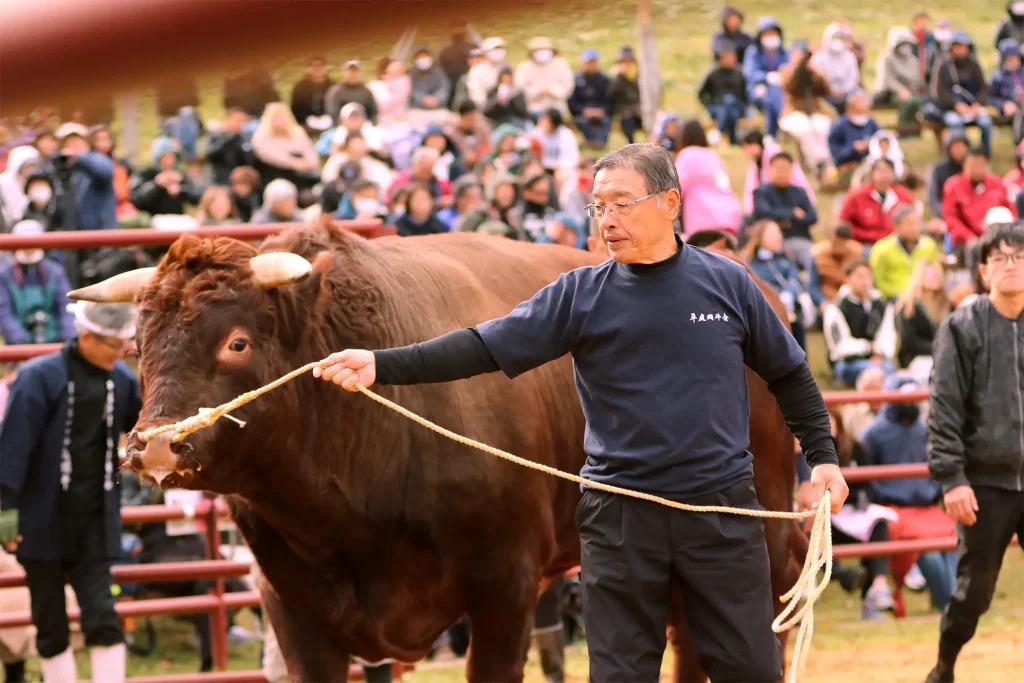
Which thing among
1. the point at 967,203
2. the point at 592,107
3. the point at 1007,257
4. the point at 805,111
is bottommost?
the point at 967,203

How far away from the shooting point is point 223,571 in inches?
262

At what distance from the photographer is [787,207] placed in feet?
44.1

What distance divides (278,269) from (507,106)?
989 cm

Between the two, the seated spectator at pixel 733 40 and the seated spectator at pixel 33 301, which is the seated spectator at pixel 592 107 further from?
the seated spectator at pixel 33 301

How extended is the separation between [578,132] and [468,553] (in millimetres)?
11279

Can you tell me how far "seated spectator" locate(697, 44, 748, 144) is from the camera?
16.9 metres

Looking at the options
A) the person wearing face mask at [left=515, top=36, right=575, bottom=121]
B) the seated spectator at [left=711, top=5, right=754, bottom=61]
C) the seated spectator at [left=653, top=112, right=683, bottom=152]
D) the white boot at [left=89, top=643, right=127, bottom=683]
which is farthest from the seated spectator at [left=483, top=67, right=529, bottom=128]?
the white boot at [left=89, top=643, right=127, bottom=683]

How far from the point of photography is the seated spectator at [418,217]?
9.72 m

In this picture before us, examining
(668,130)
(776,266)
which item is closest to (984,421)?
(776,266)

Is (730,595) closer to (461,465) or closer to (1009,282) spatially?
(461,465)

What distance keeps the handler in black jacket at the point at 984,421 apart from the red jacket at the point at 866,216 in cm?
868

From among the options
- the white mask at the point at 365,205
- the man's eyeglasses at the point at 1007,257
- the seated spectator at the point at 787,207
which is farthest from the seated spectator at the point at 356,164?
the man's eyeglasses at the point at 1007,257

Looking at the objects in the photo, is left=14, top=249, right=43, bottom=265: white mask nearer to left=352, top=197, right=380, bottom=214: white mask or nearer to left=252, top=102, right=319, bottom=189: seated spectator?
left=252, top=102, right=319, bottom=189: seated spectator

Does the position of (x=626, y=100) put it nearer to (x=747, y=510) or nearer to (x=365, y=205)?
(x=365, y=205)
